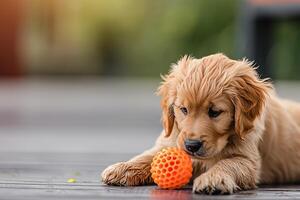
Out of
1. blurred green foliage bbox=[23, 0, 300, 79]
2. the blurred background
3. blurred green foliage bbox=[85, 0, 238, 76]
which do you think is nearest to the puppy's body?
the blurred background

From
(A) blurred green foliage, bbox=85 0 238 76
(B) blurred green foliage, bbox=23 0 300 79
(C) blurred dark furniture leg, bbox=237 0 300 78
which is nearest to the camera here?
(C) blurred dark furniture leg, bbox=237 0 300 78

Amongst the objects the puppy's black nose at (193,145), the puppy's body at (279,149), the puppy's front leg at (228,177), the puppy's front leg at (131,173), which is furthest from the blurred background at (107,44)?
the puppy's black nose at (193,145)

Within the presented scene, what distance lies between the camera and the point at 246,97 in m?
4.26

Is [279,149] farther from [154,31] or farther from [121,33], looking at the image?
[121,33]

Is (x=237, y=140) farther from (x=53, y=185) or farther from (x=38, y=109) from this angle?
(x=38, y=109)

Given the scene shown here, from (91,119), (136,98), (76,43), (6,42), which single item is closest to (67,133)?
Result: (91,119)

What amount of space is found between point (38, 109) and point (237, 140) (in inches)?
333

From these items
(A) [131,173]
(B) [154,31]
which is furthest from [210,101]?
(B) [154,31]

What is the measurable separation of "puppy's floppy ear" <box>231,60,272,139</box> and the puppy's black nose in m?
0.28

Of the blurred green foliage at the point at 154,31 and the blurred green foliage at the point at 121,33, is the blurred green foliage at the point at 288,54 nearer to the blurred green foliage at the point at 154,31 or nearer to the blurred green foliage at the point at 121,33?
the blurred green foliage at the point at 154,31

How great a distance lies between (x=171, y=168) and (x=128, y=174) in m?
0.32

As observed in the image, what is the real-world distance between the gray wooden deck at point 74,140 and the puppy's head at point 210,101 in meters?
0.30

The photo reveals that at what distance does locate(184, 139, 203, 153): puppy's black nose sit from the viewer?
3995 mm

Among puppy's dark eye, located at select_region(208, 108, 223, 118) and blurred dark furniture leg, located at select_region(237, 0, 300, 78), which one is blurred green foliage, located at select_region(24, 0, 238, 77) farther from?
puppy's dark eye, located at select_region(208, 108, 223, 118)
